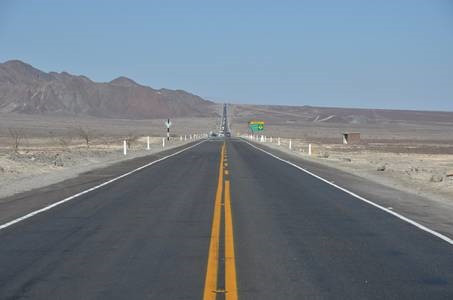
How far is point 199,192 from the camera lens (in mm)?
19328

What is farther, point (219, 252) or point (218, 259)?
point (219, 252)

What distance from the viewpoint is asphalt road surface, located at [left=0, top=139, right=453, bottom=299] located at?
25.9ft

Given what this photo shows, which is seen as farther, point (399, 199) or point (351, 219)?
point (399, 199)

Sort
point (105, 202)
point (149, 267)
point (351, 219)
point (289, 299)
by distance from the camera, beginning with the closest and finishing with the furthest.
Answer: point (289, 299)
point (149, 267)
point (351, 219)
point (105, 202)

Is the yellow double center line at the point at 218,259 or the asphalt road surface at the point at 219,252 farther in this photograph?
the asphalt road surface at the point at 219,252

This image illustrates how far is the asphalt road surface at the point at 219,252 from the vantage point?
7.89 m

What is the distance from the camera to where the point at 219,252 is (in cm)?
1006

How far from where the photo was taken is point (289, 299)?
7410mm

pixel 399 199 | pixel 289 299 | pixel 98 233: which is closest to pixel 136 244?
pixel 98 233

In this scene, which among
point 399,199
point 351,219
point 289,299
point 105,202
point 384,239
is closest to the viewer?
point 289,299

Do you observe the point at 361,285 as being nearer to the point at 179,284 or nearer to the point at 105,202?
the point at 179,284

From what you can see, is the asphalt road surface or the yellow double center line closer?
the yellow double center line

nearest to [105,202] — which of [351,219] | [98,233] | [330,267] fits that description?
[98,233]

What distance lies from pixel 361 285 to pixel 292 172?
20932mm
